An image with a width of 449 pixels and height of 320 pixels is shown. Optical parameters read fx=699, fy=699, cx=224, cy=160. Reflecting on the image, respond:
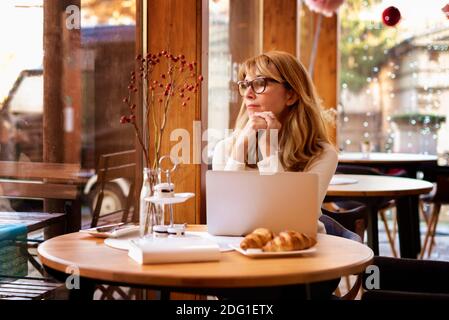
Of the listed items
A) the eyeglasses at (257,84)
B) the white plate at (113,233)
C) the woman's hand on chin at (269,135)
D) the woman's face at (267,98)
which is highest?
Answer: the eyeglasses at (257,84)

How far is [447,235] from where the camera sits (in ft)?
22.4

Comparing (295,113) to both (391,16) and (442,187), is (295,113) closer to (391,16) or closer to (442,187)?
(391,16)

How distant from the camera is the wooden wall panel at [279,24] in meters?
6.11

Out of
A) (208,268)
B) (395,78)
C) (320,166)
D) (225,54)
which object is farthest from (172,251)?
(395,78)

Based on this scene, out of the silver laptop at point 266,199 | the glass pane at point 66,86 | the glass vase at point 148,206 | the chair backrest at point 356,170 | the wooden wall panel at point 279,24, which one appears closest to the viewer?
the silver laptop at point 266,199

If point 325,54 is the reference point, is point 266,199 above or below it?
below

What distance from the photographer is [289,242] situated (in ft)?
6.16

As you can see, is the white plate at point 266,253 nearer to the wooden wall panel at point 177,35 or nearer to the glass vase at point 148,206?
the glass vase at point 148,206

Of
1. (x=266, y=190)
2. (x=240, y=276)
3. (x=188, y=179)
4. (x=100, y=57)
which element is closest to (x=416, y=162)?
(x=188, y=179)

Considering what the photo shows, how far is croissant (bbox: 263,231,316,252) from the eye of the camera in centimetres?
188

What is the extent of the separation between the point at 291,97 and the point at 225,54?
77.5 inches

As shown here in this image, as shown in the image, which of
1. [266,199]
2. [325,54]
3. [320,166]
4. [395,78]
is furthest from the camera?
[395,78]

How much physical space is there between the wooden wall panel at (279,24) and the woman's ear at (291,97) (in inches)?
135

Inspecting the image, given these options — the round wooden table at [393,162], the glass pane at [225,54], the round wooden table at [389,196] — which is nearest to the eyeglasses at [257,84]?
the round wooden table at [389,196]
